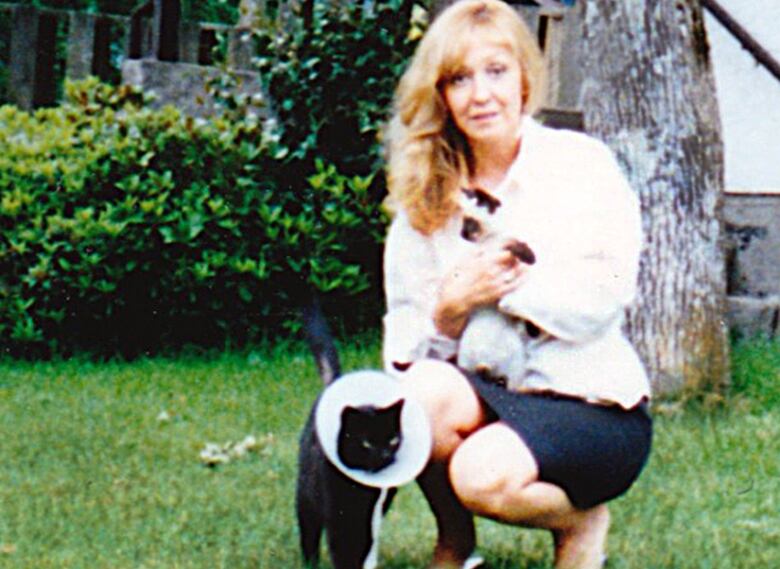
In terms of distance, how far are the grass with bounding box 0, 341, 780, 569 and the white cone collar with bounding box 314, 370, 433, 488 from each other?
0.69 m

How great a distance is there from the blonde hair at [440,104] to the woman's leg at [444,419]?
0.34m

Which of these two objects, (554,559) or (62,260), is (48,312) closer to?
(62,260)

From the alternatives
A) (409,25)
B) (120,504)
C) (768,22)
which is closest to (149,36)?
(409,25)

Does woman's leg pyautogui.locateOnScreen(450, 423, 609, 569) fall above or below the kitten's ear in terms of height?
below

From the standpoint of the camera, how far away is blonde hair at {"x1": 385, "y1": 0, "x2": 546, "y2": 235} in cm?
346

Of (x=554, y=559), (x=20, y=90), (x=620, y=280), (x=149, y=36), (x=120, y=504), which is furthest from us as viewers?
(x=20, y=90)

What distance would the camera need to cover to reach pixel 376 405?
3215 millimetres

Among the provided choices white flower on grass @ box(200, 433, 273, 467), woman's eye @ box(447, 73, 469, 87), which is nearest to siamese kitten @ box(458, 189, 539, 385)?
woman's eye @ box(447, 73, 469, 87)

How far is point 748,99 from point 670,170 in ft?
8.88

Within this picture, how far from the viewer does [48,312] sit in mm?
7047

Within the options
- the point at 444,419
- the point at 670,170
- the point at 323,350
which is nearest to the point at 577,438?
the point at 444,419

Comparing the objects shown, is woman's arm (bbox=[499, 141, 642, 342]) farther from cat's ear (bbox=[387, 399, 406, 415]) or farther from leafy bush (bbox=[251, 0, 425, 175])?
leafy bush (bbox=[251, 0, 425, 175])

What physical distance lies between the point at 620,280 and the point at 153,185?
4.12 metres

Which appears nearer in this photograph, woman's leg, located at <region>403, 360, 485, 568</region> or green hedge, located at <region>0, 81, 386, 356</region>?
woman's leg, located at <region>403, 360, 485, 568</region>
